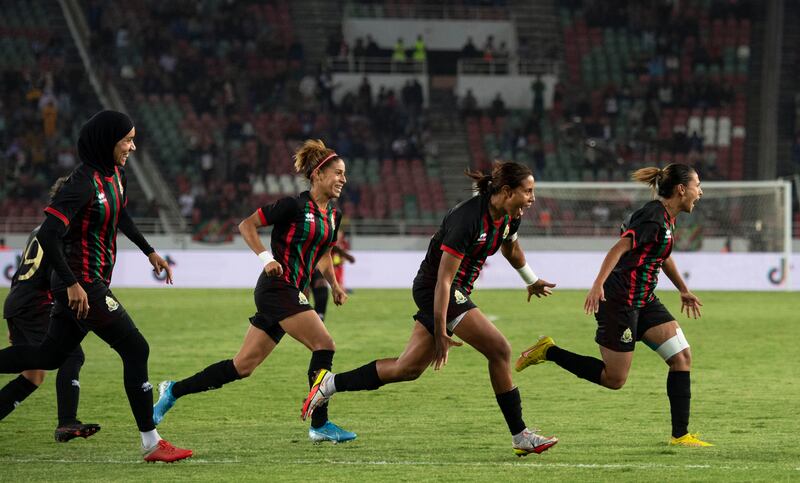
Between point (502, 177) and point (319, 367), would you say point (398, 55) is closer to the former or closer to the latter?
point (319, 367)

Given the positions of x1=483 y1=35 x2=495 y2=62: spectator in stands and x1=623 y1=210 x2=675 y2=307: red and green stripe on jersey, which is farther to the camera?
x1=483 y1=35 x2=495 y2=62: spectator in stands

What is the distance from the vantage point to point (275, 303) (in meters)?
8.55

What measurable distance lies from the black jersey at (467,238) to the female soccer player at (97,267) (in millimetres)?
1937

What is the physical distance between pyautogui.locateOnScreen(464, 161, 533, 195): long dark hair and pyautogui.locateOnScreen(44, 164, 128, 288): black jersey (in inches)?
87.7

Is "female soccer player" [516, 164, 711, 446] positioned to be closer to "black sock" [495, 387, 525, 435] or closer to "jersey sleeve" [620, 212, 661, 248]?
"jersey sleeve" [620, 212, 661, 248]

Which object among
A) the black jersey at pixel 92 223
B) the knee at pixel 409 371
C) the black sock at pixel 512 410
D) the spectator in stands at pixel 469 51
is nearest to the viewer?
the black jersey at pixel 92 223

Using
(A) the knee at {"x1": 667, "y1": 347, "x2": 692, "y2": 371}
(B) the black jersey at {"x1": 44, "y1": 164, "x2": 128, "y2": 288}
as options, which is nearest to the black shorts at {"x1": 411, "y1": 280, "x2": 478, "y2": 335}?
(A) the knee at {"x1": 667, "y1": 347, "x2": 692, "y2": 371}

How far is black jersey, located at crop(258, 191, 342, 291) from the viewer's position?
339 inches

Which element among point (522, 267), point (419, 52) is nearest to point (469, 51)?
point (419, 52)

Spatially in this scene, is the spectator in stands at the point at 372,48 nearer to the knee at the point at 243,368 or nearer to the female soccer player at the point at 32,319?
the female soccer player at the point at 32,319

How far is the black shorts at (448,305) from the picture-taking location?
777 centimetres

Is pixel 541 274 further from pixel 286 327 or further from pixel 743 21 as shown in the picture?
pixel 286 327

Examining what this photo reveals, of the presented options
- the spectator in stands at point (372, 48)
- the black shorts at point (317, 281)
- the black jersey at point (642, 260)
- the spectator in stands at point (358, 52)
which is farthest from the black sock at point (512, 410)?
the spectator in stands at point (372, 48)

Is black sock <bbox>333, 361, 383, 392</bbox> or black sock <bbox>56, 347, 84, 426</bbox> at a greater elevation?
black sock <bbox>333, 361, 383, 392</bbox>
